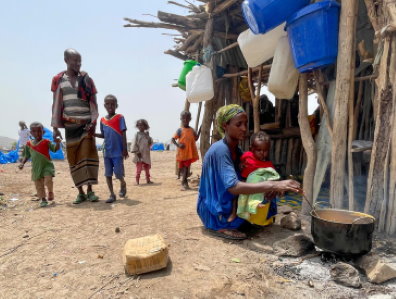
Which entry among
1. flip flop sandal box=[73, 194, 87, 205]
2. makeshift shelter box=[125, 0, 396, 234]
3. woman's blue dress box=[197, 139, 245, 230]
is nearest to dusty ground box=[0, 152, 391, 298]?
woman's blue dress box=[197, 139, 245, 230]

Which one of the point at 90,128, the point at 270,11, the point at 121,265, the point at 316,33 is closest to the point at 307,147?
the point at 316,33

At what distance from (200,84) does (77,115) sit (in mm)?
2228

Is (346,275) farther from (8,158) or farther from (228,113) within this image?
(8,158)

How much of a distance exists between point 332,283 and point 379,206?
1.25 metres

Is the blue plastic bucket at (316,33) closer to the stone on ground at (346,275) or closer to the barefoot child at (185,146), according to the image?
the stone on ground at (346,275)

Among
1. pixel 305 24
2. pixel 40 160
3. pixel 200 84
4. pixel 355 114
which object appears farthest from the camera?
pixel 200 84

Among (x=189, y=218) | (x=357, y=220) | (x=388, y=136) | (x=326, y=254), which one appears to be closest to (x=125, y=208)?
(x=189, y=218)

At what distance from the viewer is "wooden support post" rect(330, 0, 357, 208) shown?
2715 mm

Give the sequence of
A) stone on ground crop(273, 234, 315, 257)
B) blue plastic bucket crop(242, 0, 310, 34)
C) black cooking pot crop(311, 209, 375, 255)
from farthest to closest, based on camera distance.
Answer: blue plastic bucket crop(242, 0, 310, 34), stone on ground crop(273, 234, 315, 257), black cooking pot crop(311, 209, 375, 255)

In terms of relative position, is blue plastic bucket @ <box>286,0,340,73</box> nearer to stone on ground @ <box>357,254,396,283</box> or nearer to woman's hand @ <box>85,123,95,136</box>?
stone on ground @ <box>357,254,396,283</box>

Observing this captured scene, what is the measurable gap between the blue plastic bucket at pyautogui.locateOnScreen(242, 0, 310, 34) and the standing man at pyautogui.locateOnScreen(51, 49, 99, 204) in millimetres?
2389

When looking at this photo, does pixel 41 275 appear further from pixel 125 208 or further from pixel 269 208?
pixel 269 208

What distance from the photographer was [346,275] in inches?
69.2

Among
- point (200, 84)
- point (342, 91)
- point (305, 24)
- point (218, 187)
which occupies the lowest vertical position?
point (218, 187)
